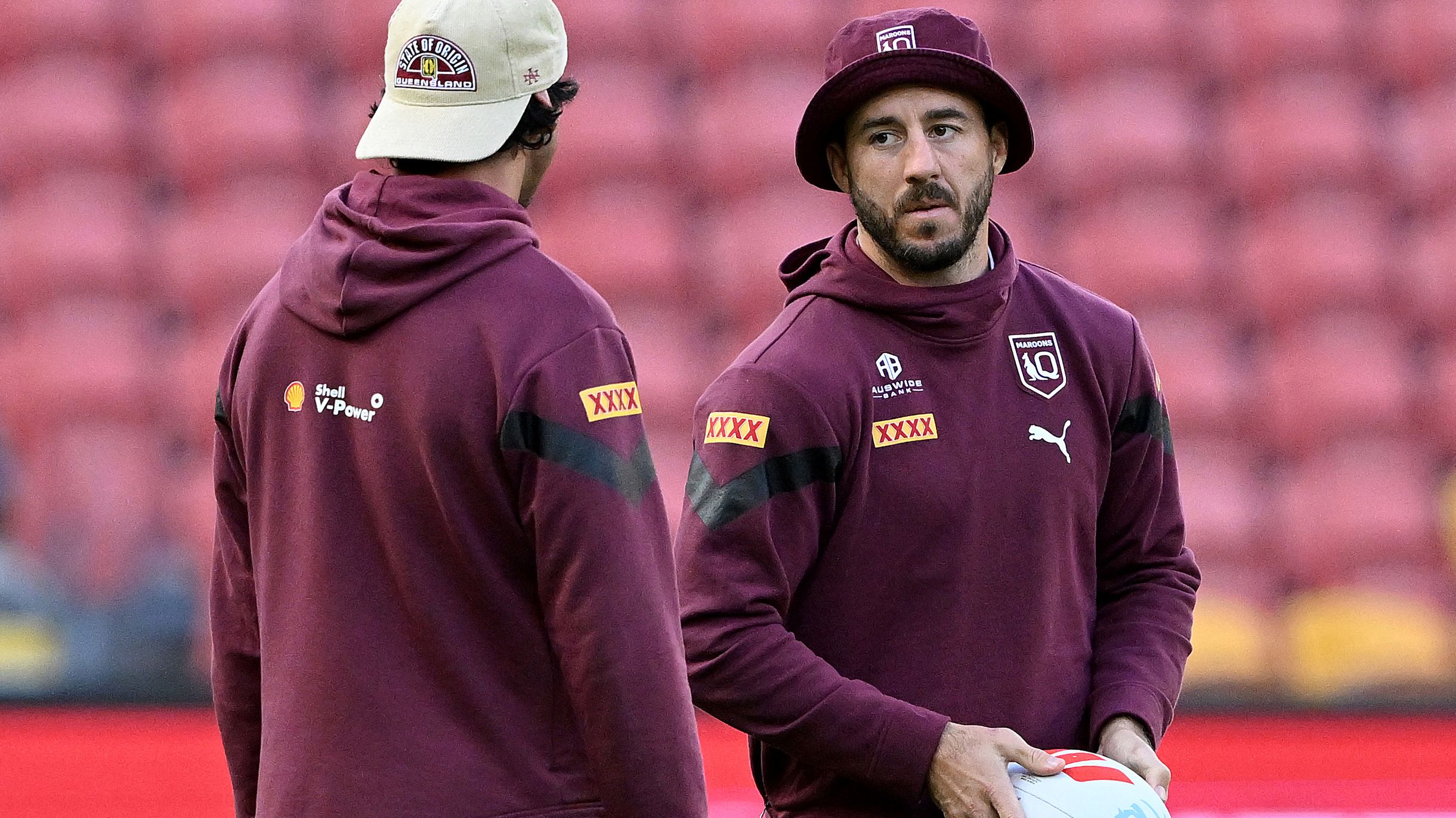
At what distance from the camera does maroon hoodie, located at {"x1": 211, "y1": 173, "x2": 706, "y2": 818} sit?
1.44 m

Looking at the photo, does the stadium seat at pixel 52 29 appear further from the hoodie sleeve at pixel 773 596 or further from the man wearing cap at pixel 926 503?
the hoodie sleeve at pixel 773 596

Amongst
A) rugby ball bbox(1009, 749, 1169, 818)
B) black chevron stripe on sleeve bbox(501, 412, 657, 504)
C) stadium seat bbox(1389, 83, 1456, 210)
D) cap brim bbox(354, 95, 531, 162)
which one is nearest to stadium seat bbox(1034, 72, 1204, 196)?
stadium seat bbox(1389, 83, 1456, 210)

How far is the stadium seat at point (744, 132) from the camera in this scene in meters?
3.36

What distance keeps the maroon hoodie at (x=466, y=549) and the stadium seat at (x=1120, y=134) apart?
2.04 meters

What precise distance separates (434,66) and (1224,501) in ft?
6.82

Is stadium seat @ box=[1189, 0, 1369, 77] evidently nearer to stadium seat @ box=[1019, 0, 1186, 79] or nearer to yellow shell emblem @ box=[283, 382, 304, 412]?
stadium seat @ box=[1019, 0, 1186, 79]

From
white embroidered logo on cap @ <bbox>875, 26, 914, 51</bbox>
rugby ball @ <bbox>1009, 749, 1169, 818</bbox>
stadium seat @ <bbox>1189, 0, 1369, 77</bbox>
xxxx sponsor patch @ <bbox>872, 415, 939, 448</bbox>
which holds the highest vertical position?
stadium seat @ <bbox>1189, 0, 1369, 77</bbox>

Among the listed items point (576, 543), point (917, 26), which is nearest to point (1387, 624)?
point (917, 26)

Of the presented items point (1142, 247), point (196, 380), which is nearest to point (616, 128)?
point (196, 380)

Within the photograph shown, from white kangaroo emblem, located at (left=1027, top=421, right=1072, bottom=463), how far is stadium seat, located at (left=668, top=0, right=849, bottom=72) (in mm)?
1719

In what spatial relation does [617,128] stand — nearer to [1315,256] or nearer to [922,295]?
[1315,256]

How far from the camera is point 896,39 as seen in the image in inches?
72.1

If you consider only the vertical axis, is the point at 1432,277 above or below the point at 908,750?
above

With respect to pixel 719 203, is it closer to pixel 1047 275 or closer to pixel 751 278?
pixel 751 278
